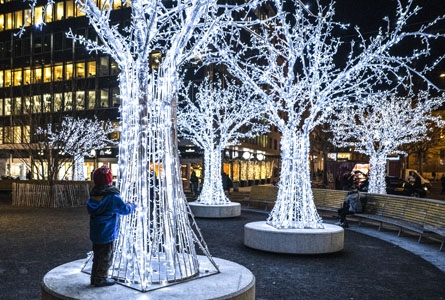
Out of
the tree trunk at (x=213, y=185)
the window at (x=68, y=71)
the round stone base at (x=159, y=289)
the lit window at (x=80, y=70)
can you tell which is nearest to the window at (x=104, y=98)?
the lit window at (x=80, y=70)

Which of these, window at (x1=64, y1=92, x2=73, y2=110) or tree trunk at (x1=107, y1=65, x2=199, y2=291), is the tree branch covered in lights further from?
window at (x1=64, y1=92, x2=73, y2=110)

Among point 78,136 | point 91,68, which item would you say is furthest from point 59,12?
point 78,136

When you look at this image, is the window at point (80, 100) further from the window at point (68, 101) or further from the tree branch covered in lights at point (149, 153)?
the tree branch covered in lights at point (149, 153)

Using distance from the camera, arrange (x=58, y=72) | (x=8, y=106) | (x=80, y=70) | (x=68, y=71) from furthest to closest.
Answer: (x=8, y=106), (x=58, y=72), (x=68, y=71), (x=80, y=70)

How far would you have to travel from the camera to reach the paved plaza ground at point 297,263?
281 inches

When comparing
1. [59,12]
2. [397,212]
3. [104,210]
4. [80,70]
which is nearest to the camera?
[104,210]

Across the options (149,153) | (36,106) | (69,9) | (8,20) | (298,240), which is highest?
(8,20)

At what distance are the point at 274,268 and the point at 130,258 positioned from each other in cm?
362

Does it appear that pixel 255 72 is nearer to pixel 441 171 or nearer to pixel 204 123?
pixel 204 123

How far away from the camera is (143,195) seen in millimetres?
5809

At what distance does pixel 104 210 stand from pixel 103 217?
0.10m

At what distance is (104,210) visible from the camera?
5242 mm

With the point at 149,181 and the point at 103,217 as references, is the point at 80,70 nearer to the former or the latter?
the point at 149,181

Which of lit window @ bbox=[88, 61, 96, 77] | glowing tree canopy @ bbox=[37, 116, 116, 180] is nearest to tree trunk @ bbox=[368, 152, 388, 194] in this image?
glowing tree canopy @ bbox=[37, 116, 116, 180]
